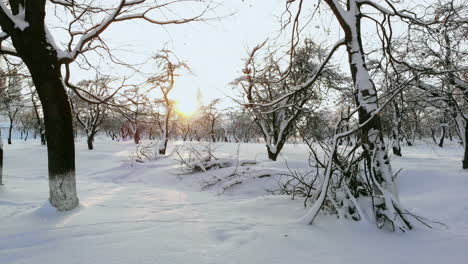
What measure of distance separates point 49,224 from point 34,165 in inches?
553

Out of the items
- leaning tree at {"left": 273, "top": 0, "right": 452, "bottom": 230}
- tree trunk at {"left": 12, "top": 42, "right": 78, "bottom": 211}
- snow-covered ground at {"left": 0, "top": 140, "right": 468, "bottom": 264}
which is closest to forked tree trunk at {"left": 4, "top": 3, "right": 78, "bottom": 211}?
tree trunk at {"left": 12, "top": 42, "right": 78, "bottom": 211}

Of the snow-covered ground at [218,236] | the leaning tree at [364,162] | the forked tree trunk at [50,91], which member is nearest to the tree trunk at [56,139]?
the forked tree trunk at [50,91]

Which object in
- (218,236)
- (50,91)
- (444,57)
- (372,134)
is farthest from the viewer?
(444,57)

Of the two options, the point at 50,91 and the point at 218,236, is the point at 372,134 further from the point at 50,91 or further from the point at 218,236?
the point at 50,91

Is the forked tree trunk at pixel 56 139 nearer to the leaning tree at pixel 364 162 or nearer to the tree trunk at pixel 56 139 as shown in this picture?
the tree trunk at pixel 56 139

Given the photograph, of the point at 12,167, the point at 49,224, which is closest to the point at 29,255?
the point at 49,224

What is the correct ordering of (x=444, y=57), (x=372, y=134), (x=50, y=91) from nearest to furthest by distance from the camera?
(x=372, y=134) → (x=50, y=91) → (x=444, y=57)

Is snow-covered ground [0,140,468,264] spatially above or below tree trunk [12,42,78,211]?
below

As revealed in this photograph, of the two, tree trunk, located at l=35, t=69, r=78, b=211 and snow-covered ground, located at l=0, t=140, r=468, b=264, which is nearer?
snow-covered ground, located at l=0, t=140, r=468, b=264

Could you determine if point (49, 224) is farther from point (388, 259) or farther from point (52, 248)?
point (388, 259)

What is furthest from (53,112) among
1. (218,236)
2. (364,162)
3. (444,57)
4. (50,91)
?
(444,57)

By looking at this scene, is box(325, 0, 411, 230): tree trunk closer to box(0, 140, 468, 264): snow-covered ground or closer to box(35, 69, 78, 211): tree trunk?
box(0, 140, 468, 264): snow-covered ground

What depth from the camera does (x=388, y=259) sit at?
223 cm

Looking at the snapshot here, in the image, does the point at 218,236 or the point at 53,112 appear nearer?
the point at 218,236
